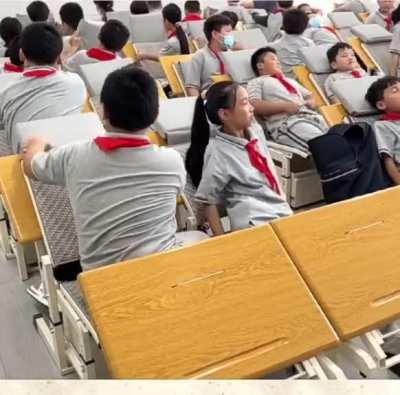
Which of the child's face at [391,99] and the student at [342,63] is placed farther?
the student at [342,63]

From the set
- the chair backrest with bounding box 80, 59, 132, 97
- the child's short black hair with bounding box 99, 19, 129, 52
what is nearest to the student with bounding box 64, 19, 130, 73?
the child's short black hair with bounding box 99, 19, 129, 52

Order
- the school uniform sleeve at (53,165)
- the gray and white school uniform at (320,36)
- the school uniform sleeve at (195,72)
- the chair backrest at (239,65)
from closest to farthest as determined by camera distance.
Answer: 1. the school uniform sleeve at (53,165)
2. the chair backrest at (239,65)
3. the school uniform sleeve at (195,72)
4. the gray and white school uniform at (320,36)

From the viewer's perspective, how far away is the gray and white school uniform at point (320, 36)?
4488 mm

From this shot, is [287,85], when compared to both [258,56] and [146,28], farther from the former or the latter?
[146,28]

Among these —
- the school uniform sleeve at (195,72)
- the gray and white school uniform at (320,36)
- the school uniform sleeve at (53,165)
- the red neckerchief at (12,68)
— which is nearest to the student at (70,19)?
the school uniform sleeve at (195,72)

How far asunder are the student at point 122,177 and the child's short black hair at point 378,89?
1837mm

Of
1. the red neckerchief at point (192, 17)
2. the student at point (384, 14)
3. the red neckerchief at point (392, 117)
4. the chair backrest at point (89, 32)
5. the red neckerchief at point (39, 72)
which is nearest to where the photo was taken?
the red neckerchief at point (39, 72)

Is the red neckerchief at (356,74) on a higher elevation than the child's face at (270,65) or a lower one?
lower

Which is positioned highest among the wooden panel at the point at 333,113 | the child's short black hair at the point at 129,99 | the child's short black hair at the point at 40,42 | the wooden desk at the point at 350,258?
the child's short black hair at the point at 129,99

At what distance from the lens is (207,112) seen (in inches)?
88.6

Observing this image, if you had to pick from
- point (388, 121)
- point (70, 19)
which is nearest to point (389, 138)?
point (388, 121)

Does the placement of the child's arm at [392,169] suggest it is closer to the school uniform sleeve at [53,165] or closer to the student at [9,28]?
the school uniform sleeve at [53,165]

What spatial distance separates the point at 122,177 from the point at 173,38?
3.50 m

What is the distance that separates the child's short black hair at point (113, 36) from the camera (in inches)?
146
